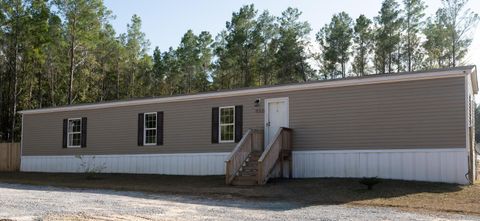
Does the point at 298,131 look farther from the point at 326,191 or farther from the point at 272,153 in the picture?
the point at 326,191

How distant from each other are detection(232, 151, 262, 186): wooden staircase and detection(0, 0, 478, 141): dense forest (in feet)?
70.2

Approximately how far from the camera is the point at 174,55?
46344mm

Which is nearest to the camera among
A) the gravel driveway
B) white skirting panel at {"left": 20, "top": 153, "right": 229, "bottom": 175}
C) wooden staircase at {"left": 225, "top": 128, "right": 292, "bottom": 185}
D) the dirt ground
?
the gravel driveway

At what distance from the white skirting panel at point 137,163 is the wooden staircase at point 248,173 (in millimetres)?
1904

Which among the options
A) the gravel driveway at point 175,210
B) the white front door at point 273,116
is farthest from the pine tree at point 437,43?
the gravel driveway at point 175,210

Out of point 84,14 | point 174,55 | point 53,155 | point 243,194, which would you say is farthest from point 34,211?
point 174,55

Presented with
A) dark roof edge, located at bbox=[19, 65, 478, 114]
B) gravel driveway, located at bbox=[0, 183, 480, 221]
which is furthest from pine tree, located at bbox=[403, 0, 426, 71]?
gravel driveway, located at bbox=[0, 183, 480, 221]

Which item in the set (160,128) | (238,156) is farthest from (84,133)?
(238,156)

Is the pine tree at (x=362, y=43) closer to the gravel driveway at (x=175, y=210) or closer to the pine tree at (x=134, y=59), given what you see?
the pine tree at (x=134, y=59)

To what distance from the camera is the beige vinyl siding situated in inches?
584

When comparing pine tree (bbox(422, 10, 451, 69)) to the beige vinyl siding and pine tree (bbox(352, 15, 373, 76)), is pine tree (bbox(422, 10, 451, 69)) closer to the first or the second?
pine tree (bbox(352, 15, 373, 76))

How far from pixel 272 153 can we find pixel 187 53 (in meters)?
30.2

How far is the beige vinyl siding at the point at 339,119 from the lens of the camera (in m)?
14.8

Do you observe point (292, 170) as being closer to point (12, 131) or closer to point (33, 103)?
point (12, 131)
